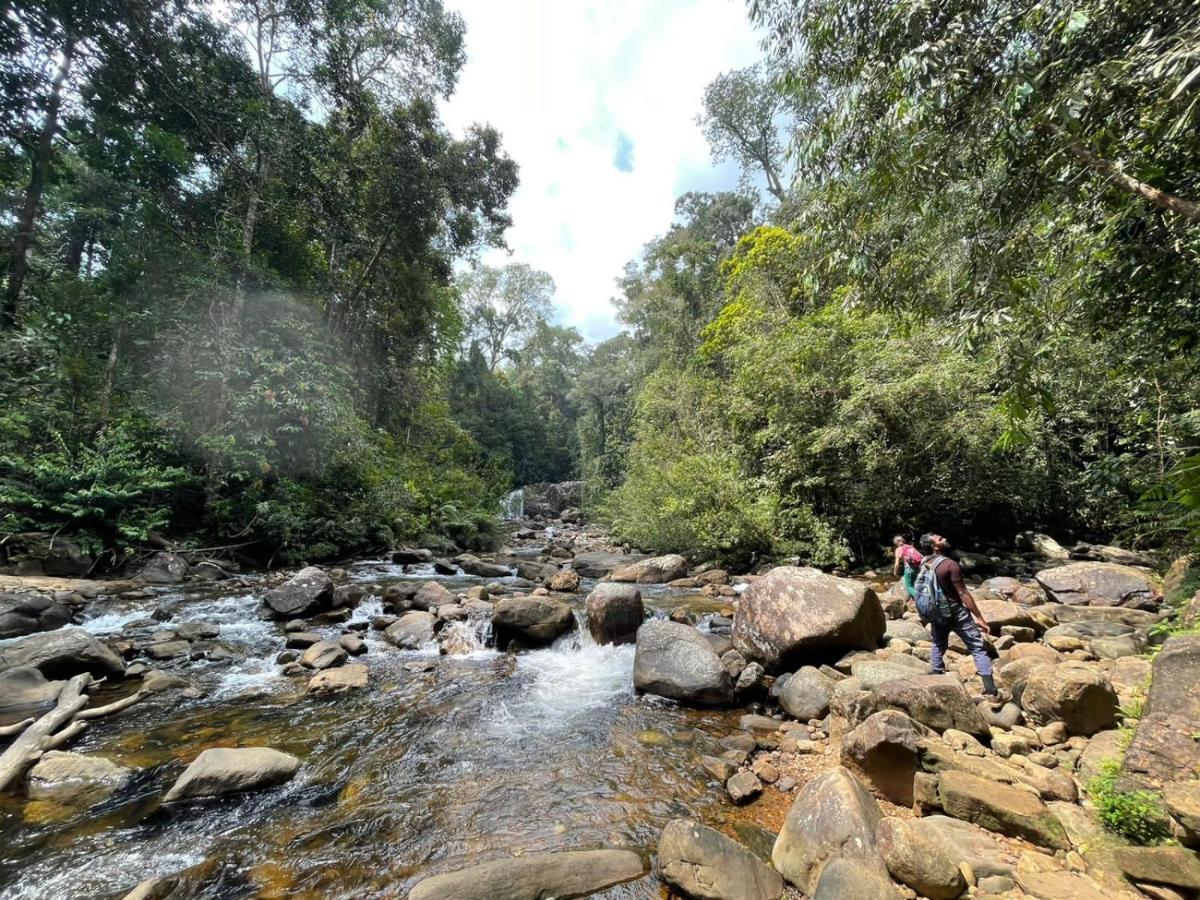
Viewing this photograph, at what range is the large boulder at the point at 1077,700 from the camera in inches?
136

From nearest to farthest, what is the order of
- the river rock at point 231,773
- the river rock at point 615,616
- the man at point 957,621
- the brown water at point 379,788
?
the brown water at point 379,788
the river rock at point 231,773
the man at point 957,621
the river rock at point 615,616

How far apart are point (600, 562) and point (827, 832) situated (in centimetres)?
1238

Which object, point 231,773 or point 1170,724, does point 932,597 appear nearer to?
point 1170,724

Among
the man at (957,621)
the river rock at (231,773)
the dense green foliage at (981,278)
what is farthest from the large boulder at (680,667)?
the dense green foliage at (981,278)

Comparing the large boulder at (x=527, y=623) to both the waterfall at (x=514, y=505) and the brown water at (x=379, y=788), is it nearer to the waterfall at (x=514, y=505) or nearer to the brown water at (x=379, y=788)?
the brown water at (x=379, y=788)

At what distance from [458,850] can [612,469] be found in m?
26.3

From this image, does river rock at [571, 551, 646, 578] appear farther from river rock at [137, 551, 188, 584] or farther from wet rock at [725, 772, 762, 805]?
wet rock at [725, 772, 762, 805]

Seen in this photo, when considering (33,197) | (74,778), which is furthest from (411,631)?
(33,197)

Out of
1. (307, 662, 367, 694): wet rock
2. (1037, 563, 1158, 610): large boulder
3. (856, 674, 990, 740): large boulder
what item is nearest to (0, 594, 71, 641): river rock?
(307, 662, 367, 694): wet rock

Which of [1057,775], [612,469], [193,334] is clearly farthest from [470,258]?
[1057,775]

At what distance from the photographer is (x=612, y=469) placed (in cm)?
2934

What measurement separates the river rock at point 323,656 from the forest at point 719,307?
5951 millimetres

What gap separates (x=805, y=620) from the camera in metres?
5.62

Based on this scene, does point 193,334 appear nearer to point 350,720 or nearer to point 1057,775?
point 350,720
